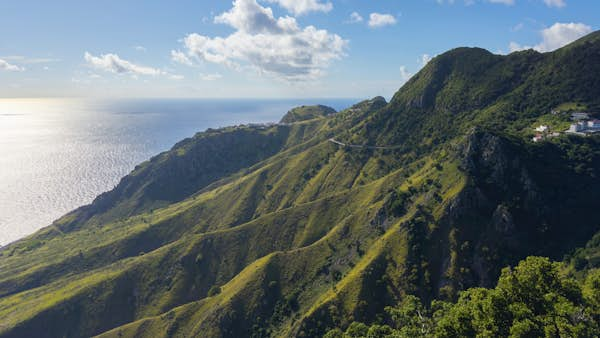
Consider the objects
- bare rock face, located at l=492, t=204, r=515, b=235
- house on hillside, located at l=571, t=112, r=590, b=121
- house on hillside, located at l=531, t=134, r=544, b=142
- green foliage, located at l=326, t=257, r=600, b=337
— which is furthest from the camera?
house on hillside, located at l=571, t=112, r=590, b=121

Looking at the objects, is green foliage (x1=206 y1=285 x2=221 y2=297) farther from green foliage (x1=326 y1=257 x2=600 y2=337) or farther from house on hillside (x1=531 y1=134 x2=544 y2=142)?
house on hillside (x1=531 y1=134 x2=544 y2=142)

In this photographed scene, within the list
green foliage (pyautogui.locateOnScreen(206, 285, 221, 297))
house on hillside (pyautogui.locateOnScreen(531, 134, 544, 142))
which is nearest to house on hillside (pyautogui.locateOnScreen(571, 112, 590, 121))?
house on hillside (pyautogui.locateOnScreen(531, 134, 544, 142))

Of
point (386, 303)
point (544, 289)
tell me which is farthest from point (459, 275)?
point (544, 289)

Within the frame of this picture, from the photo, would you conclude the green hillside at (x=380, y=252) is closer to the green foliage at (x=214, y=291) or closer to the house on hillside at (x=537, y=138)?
the green foliage at (x=214, y=291)

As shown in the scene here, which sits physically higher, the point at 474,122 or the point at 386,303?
the point at 474,122

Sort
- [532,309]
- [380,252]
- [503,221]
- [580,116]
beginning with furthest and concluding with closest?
[580,116]
[380,252]
[503,221]
[532,309]

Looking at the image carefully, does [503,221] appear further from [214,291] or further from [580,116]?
[214,291]

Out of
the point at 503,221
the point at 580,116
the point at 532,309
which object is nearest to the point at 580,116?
the point at 580,116

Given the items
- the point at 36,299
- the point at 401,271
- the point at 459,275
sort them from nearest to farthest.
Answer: the point at 459,275, the point at 401,271, the point at 36,299

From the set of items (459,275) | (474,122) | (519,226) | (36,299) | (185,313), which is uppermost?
(474,122)

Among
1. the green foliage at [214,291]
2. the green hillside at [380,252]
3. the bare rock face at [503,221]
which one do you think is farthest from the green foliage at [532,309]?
the green foliage at [214,291]

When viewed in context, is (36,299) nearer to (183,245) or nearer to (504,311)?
(183,245)
